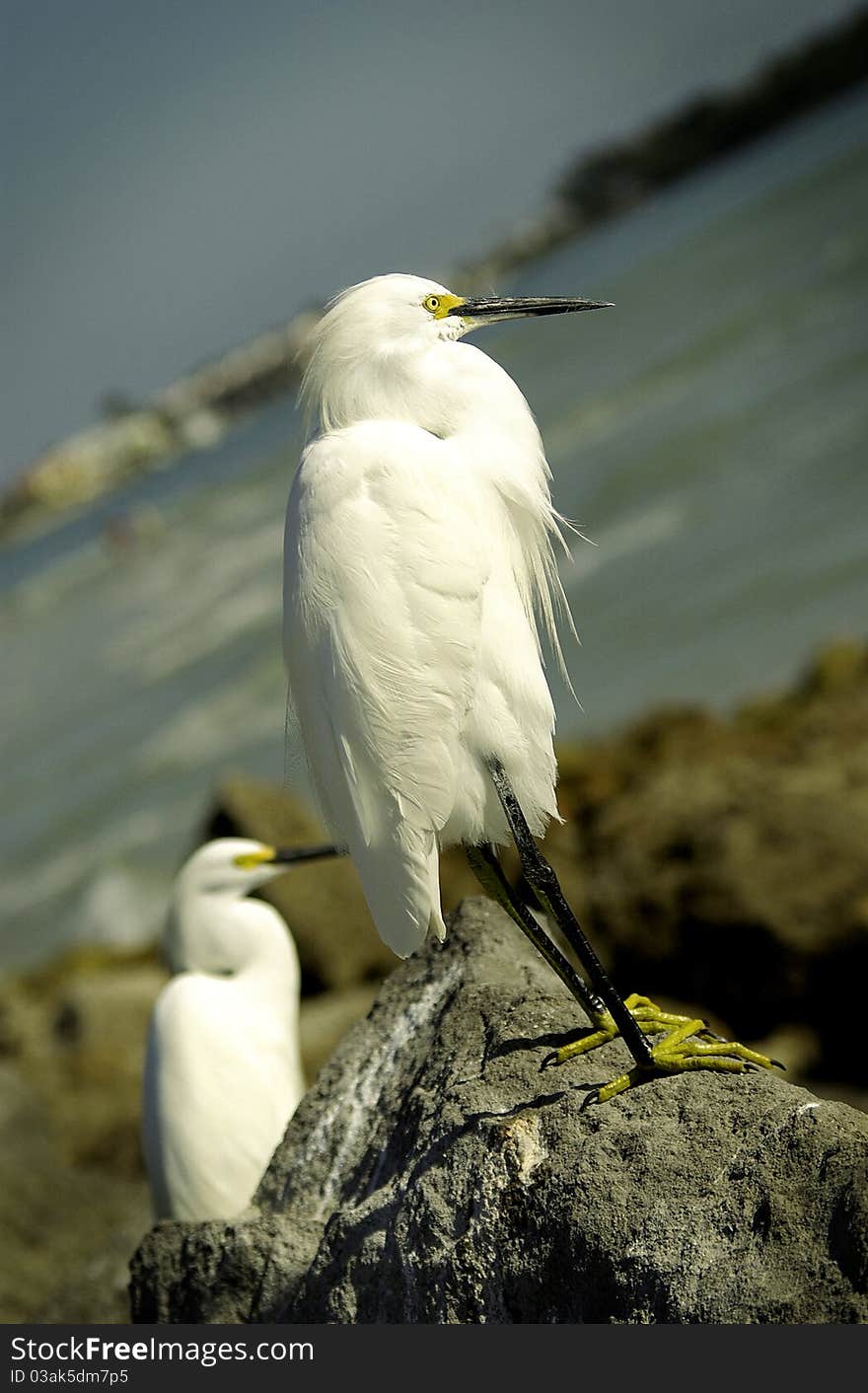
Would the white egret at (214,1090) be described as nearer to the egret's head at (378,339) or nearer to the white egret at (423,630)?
the white egret at (423,630)

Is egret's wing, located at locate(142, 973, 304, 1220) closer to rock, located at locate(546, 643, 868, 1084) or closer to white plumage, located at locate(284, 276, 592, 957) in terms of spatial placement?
white plumage, located at locate(284, 276, 592, 957)

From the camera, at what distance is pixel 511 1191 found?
2322 millimetres

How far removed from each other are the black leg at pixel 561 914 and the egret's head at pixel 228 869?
5.65 feet

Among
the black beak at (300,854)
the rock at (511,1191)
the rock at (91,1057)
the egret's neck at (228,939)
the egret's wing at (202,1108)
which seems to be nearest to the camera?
the rock at (511,1191)

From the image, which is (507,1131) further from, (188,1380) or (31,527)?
(31,527)

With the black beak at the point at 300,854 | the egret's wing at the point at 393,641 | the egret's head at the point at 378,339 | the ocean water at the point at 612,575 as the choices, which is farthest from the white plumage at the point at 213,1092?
the egret's head at the point at 378,339

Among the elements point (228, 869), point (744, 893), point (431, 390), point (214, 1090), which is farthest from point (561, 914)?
point (744, 893)

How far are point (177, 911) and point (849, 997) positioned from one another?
2207mm

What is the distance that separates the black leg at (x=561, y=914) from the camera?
7.97 ft

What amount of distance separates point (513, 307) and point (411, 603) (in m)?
0.74

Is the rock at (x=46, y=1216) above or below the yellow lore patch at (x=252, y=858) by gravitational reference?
below

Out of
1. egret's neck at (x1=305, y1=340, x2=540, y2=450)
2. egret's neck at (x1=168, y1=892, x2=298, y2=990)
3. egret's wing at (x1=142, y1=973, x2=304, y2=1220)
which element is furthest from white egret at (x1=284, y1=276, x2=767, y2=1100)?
egret's neck at (x1=168, y1=892, x2=298, y2=990)

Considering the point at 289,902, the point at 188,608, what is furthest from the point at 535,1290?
the point at 188,608

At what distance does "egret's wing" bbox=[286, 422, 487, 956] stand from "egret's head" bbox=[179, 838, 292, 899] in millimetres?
1759
